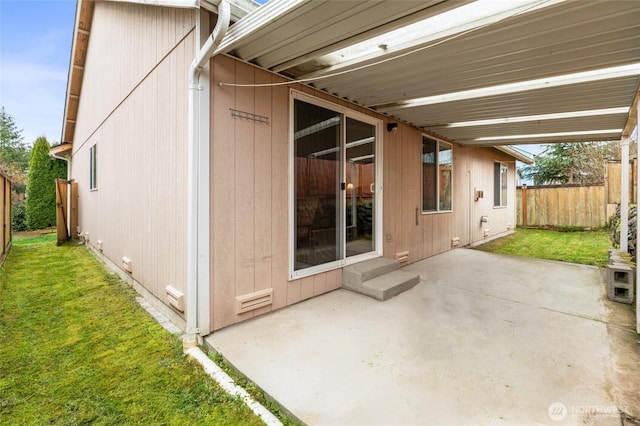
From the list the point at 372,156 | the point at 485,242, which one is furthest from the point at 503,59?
the point at 485,242

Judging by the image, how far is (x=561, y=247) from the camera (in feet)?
23.2

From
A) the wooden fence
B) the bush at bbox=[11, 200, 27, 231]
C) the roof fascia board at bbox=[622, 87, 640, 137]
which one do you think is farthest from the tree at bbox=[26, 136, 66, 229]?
the wooden fence

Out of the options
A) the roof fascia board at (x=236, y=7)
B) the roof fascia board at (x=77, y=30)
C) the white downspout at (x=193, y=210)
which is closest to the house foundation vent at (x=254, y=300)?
the white downspout at (x=193, y=210)

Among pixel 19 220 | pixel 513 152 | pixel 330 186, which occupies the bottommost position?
pixel 19 220

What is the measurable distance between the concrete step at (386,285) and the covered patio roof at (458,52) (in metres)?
2.28

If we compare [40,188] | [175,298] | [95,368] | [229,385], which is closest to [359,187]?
[175,298]

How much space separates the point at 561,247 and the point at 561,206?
15.4 ft

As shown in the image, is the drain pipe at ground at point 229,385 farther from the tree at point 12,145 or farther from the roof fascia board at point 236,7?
the tree at point 12,145

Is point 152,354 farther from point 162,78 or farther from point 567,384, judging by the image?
point 567,384

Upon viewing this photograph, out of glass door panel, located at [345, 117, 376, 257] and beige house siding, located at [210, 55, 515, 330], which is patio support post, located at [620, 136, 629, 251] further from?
beige house siding, located at [210, 55, 515, 330]

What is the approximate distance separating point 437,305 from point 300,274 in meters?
1.53

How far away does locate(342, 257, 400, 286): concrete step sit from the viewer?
3592mm
